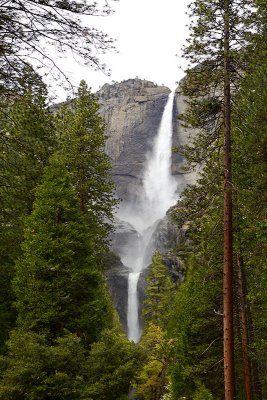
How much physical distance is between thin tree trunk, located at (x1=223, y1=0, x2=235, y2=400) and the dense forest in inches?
1.1

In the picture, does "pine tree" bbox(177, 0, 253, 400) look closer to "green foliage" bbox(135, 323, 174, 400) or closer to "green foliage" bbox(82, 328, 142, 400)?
"green foliage" bbox(82, 328, 142, 400)

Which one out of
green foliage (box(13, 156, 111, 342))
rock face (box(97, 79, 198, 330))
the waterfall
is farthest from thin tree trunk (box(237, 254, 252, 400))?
the waterfall

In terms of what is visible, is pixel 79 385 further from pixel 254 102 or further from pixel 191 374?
pixel 254 102

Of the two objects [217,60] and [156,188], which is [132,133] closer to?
[156,188]

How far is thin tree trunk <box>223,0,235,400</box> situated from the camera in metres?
9.64

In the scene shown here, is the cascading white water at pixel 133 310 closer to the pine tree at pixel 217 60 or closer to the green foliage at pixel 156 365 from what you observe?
the green foliage at pixel 156 365

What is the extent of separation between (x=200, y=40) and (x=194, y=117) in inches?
87.2

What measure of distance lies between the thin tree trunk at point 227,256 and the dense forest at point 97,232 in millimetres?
27

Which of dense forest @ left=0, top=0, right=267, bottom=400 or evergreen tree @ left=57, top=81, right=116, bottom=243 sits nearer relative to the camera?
dense forest @ left=0, top=0, right=267, bottom=400

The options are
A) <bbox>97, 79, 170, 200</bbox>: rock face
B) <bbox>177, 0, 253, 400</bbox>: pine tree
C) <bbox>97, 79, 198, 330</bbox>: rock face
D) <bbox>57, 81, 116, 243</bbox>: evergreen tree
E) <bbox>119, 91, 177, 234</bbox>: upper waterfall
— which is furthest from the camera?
<bbox>97, 79, 170, 200</bbox>: rock face

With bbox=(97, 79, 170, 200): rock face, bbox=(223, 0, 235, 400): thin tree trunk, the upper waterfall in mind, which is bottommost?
bbox=(223, 0, 235, 400): thin tree trunk

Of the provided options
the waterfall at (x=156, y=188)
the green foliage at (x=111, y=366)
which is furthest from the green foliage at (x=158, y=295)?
the waterfall at (x=156, y=188)

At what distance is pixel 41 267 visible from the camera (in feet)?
44.5

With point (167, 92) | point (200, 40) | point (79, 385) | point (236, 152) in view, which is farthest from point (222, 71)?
point (167, 92)
